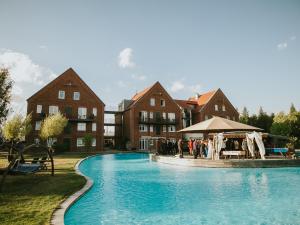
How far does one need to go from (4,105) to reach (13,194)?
17911 millimetres

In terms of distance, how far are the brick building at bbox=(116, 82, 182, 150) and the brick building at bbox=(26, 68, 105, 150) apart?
585 cm

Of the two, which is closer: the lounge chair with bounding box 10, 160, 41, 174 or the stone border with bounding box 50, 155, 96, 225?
the stone border with bounding box 50, 155, 96, 225

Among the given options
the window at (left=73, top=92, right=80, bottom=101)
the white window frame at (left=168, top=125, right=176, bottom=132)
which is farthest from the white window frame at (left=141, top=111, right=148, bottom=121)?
the window at (left=73, top=92, right=80, bottom=101)

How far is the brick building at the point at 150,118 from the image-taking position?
153ft

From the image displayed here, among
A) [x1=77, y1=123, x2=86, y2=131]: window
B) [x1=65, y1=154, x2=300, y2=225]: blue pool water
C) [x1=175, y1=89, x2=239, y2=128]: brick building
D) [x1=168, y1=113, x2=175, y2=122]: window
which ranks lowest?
[x1=65, y1=154, x2=300, y2=225]: blue pool water

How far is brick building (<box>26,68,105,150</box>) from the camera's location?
40588 millimetres

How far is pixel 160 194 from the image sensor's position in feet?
32.0

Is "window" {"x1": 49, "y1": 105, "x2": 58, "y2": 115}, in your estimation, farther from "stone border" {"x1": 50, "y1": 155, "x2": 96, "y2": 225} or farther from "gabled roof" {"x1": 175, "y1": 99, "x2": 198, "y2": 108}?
"stone border" {"x1": 50, "y1": 155, "x2": 96, "y2": 225}

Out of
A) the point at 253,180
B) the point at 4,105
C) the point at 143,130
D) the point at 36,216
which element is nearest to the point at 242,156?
the point at 253,180

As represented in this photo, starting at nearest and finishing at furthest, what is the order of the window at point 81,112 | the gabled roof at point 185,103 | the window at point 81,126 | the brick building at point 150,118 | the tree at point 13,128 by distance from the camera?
the tree at point 13,128, the window at point 81,126, the window at point 81,112, the brick building at point 150,118, the gabled roof at point 185,103

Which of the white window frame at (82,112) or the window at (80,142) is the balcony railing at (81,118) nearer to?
the white window frame at (82,112)

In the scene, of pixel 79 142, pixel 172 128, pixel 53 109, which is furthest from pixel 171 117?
pixel 53 109

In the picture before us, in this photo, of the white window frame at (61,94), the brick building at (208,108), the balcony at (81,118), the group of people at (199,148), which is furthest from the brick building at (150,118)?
the group of people at (199,148)

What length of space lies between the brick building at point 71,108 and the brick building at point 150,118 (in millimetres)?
5848
